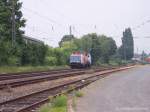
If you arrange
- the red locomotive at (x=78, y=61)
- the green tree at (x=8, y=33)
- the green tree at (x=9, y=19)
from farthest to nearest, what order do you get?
the red locomotive at (x=78, y=61)
the green tree at (x=9, y=19)
the green tree at (x=8, y=33)

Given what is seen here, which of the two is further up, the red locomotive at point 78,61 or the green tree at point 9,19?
the green tree at point 9,19

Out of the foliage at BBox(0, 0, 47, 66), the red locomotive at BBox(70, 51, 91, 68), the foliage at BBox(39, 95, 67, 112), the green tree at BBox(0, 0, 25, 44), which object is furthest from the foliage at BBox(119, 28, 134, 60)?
the foliage at BBox(39, 95, 67, 112)

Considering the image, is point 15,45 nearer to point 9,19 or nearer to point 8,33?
point 8,33

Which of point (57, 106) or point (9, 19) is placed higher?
point (9, 19)

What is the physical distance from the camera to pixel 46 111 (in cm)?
1549

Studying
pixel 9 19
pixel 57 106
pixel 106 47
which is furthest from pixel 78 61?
pixel 106 47

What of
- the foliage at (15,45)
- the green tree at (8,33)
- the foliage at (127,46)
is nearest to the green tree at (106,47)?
the foliage at (127,46)

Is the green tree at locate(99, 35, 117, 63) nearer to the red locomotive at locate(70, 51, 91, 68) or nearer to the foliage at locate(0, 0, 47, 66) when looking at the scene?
the red locomotive at locate(70, 51, 91, 68)

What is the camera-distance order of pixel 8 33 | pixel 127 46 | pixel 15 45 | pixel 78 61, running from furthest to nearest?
pixel 127 46 → pixel 78 61 → pixel 8 33 → pixel 15 45

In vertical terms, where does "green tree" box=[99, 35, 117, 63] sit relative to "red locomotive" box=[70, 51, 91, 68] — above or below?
above

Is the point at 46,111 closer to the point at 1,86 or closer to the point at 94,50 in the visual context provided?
the point at 1,86

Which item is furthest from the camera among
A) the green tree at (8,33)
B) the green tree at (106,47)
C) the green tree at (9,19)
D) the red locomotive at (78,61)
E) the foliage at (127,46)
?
the foliage at (127,46)

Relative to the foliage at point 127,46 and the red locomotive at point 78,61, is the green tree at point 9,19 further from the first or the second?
the foliage at point 127,46

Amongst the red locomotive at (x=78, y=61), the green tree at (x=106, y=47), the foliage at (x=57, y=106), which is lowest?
the foliage at (x=57, y=106)
